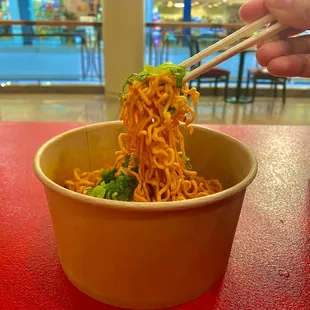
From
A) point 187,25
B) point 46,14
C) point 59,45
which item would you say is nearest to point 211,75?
point 187,25

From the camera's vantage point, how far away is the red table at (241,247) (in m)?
0.52

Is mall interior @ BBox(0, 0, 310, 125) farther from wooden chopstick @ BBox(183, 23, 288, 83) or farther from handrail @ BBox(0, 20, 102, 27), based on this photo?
wooden chopstick @ BBox(183, 23, 288, 83)

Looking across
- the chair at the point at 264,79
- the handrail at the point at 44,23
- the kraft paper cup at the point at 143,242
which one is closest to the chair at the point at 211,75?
the chair at the point at 264,79

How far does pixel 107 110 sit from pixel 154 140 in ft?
10.5

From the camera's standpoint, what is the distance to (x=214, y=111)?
3.80 m

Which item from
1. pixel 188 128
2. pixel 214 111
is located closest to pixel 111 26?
pixel 214 111

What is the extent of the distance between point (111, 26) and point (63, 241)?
3660 millimetres

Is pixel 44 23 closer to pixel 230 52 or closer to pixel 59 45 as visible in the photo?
pixel 59 45

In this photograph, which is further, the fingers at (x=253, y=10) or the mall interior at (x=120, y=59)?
the mall interior at (x=120, y=59)

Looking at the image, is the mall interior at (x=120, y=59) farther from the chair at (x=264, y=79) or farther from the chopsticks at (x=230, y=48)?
the chopsticks at (x=230, y=48)

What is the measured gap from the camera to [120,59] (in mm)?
3973

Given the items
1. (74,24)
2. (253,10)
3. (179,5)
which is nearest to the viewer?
(253,10)

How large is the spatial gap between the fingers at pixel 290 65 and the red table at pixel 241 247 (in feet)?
0.83

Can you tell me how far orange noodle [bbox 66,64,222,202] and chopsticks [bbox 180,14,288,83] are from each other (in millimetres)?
38
